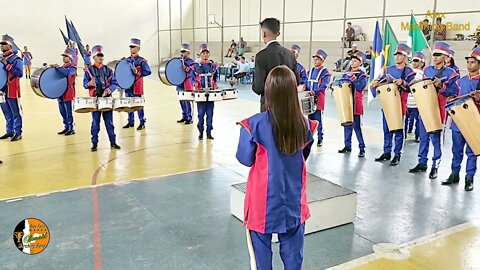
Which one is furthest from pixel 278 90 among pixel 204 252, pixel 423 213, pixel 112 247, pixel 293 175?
pixel 423 213

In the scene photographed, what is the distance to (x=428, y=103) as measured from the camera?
5.69 meters

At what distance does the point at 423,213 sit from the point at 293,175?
285 centimetres

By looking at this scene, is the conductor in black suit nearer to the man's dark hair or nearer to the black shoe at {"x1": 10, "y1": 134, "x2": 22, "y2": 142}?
the man's dark hair

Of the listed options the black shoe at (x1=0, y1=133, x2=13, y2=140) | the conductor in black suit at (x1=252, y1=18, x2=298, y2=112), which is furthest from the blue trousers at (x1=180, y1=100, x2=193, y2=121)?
the conductor in black suit at (x1=252, y1=18, x2=298, y2=112)

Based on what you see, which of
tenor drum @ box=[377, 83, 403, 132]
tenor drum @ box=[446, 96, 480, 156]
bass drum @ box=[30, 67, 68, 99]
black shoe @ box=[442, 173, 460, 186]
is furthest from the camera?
bass drum @ box=[30, 67, 68, 99]

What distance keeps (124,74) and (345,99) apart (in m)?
3.93

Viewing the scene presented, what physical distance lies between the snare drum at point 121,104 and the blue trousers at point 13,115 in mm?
2283

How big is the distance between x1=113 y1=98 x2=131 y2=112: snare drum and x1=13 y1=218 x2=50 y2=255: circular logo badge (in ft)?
10.1

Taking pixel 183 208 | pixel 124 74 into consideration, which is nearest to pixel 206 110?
pixel 124 74

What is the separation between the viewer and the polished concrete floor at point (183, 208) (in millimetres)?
3637

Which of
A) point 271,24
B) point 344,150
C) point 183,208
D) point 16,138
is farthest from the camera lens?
point 16,138

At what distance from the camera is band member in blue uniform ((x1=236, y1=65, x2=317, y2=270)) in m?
2.35

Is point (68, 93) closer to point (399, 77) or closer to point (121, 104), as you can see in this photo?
point (121, 104)

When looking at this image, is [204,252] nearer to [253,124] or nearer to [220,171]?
[253,124]
